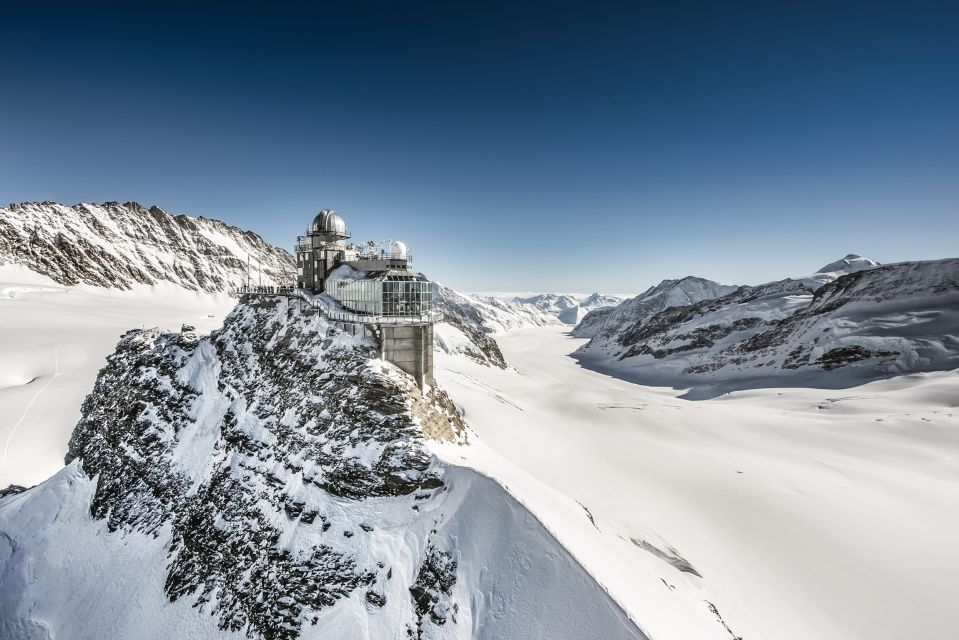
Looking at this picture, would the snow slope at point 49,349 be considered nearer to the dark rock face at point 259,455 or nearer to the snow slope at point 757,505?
the dark rock face at point 259,455

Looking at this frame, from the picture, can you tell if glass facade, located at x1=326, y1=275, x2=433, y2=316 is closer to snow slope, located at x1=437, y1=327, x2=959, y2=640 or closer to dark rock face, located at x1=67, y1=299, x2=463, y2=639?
dark rock face, located at x1=67, y1=299, x2=463, y2=639

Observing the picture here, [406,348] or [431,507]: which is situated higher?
[406,348]

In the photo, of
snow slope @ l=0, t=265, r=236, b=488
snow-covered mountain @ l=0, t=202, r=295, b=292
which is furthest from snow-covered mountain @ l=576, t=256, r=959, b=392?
snow-covered mountain @ l=0, t=202, r=295, b=292

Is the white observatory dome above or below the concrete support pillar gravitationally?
above

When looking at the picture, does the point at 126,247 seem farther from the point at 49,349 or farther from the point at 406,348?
the point at 406,348

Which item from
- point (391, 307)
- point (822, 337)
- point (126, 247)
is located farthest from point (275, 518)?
point (126, 247)
